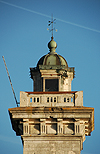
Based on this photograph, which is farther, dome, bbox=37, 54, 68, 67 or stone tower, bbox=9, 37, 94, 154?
dome, bbox=37, 54, 68, 67

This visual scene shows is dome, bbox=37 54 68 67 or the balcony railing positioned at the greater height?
dome, bbox=37 54 68 67

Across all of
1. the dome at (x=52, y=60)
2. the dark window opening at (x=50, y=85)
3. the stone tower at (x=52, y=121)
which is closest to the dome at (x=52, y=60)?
the dome at (x=52, y=60)

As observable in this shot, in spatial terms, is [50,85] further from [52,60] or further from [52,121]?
[52,121]

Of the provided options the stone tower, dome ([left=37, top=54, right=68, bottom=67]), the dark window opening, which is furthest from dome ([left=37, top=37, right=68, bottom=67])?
the stone tower

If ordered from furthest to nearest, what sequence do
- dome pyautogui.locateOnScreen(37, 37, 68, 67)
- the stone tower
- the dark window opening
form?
dome pyautogui.locateOnScreen(37, 37, 68, 67), the dark window opening, the stone tower

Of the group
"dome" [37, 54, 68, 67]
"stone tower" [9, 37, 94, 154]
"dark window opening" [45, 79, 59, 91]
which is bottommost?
"stone tower" [9, 37, 94, 154]

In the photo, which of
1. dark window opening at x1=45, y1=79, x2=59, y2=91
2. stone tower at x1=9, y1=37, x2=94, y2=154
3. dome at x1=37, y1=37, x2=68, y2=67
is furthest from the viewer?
dome at x1=37, y1=37, x2=68, y2=67

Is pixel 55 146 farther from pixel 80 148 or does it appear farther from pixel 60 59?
pixel 60 59

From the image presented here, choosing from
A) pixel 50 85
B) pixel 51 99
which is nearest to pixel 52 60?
pixel 50 85

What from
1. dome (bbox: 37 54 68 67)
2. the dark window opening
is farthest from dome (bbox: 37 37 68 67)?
the dark window opening

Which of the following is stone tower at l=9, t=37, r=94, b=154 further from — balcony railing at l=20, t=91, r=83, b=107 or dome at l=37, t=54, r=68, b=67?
dome at l=37, t=54, r=68, b=67

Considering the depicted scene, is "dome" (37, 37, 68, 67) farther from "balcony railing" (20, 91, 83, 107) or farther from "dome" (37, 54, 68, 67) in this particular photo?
"balcony railing" (20, 91, 83, 107)

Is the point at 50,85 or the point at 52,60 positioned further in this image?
the point at 52,60

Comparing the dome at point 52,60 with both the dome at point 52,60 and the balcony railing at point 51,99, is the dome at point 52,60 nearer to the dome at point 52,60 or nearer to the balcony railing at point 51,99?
the dome at point 52,60
